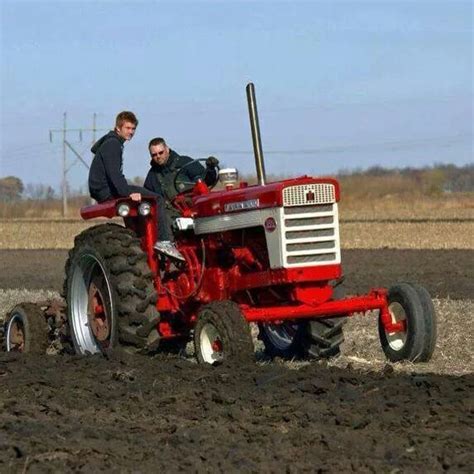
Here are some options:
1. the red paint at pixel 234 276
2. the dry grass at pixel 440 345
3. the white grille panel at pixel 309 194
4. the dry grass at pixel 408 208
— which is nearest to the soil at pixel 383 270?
the dry grass at pixel 440 345

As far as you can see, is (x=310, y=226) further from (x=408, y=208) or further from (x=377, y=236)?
(x=408, y=208)

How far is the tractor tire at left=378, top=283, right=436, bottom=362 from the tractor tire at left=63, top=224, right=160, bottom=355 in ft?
6.09

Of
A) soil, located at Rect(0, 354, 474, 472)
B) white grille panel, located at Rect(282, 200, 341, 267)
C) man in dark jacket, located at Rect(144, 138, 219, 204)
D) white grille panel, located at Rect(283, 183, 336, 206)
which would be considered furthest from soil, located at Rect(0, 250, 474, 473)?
man in dark jacket, located at Rect(144, 138, 219, 204)

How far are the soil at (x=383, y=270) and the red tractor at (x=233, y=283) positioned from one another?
6.81 metres

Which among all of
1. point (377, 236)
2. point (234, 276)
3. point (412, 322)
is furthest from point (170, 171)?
point (377, 236)

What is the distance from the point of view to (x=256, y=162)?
33.9 ft

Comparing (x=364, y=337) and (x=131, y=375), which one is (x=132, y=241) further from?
(x=364, y=337)

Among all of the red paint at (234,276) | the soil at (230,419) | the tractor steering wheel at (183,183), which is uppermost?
the tractor steering wheel at (183,183)

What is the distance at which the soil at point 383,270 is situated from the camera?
1933 cm

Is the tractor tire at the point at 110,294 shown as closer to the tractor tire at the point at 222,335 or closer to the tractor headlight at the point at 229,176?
the tractor tire at the point at 222,335

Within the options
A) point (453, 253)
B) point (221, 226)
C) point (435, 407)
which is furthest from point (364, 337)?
point (453, 253)

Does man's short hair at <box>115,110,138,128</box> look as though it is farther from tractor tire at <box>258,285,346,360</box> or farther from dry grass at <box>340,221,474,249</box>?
dry grass at <box>340,221,474,249</box>

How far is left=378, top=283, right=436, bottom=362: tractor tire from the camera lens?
1001 centimetres

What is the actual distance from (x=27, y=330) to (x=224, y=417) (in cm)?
420
